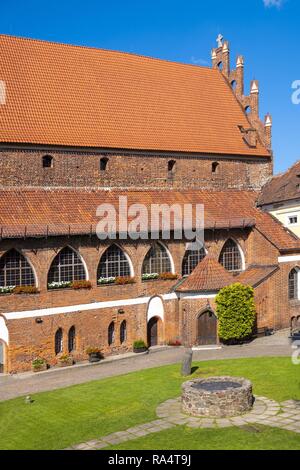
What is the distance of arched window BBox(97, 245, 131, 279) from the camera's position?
31.9 metres

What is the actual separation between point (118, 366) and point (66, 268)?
5.86 metres

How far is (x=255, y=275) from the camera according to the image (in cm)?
3494

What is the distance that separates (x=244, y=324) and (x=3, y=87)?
1931cm

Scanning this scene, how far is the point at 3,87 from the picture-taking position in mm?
33562

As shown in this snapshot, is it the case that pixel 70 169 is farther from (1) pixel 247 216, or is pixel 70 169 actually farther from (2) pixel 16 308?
(1) pixel 247 216

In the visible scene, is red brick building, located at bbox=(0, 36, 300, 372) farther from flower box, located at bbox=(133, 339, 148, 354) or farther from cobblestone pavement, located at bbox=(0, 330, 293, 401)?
cobblestone pavement, located at bbox=(0, 330, 293, 401)

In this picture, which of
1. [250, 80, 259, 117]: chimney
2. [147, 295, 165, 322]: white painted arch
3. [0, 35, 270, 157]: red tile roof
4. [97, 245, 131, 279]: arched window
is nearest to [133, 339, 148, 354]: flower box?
[147, 295, 165, 322]: white painted arch

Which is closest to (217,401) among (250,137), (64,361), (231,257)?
(64,361)

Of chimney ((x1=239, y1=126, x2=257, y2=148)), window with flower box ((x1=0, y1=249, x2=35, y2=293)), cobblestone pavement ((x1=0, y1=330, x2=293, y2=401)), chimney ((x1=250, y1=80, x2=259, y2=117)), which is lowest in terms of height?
cobblestone pavement ((x1=0, y1=330, x2=293, y2=401))

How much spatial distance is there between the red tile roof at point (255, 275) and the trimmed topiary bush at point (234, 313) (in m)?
2.23

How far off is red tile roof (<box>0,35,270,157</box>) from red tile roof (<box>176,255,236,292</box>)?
8.17 meters

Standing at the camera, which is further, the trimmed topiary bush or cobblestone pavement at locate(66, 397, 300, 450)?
the trimmed topiary bush

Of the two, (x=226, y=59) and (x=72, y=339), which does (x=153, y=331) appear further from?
(x=226, y=59)
